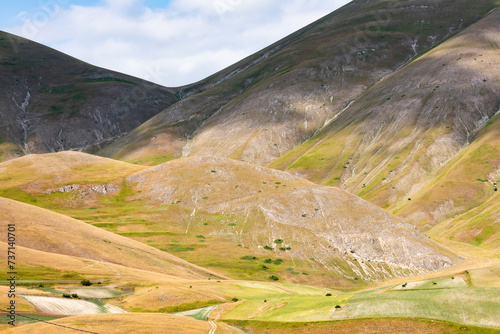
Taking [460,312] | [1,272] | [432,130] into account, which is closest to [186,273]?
[1,272]

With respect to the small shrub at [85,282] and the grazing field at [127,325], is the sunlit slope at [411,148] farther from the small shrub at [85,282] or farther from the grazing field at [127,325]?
the grazing field at [127,325]

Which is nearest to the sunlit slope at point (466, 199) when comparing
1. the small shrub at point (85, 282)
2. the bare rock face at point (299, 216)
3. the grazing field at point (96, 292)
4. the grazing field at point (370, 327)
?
the bare rock face at point (299, 216)

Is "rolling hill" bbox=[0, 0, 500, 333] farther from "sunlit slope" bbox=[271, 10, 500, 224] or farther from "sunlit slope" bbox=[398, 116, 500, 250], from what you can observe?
"sunlit slope" bbox=[271, 10, 500, 224]

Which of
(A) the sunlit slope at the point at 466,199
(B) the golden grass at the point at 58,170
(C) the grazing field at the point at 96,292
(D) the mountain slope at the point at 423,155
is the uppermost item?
(B) the golden grass at the point at 58,170

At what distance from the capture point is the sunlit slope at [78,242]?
6975cm

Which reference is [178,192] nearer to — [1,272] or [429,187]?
[1,272]

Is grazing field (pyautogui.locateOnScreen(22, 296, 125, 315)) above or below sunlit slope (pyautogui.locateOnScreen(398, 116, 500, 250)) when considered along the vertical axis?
above

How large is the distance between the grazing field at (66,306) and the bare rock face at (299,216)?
61174 mm

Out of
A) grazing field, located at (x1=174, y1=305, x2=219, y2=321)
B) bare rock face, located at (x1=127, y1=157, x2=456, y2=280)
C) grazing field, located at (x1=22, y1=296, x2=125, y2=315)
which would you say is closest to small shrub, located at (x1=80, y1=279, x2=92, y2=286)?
grazing field, located at (x1=22, y1=296, x2=125, y2=315)

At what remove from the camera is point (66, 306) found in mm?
44312

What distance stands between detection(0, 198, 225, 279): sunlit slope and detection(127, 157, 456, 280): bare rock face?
2981cm

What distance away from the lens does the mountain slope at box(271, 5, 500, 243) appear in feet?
486

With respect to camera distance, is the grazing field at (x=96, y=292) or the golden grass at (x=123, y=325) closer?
the golden grass at (x=123, y=325)

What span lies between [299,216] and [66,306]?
252 ft
